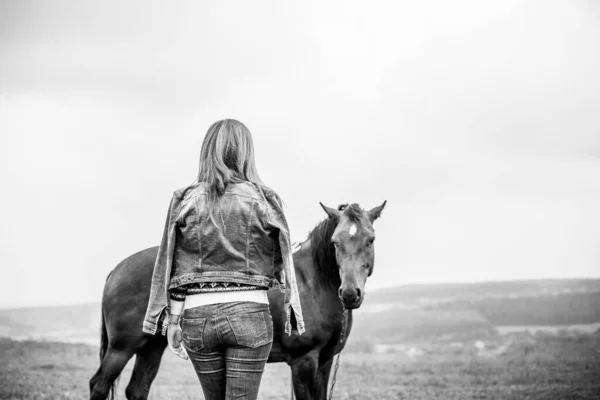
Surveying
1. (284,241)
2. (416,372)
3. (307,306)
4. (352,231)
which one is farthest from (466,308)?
(284,241)

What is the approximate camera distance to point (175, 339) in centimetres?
247

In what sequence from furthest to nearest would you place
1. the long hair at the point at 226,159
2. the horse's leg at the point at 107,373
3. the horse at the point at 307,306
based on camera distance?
1. the horse's leg at the point at 107,373
2. the horse at the point at 307,306
3. the long hair at the point at 226,159

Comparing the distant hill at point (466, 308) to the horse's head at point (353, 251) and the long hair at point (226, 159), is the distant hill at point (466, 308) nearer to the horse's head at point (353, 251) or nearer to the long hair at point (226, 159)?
the horse's head at point (353, 251)

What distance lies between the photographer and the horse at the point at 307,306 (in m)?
4.55

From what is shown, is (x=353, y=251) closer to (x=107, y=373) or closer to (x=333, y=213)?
(x=333, y=213)

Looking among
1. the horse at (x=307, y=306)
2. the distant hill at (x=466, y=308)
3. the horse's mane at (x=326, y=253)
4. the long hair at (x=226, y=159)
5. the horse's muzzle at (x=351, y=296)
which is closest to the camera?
the long hair at (x=226, y=159)

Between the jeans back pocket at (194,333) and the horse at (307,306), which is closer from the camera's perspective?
the jeans back pocket at (194,333)

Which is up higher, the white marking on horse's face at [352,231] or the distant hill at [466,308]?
the white marking on horse's face at [352,231]

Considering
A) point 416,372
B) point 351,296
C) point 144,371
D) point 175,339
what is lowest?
point 416,372

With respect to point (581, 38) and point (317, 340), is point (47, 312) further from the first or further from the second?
point (581, 38)

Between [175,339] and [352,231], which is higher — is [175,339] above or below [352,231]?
below

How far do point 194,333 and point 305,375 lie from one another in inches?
99.3

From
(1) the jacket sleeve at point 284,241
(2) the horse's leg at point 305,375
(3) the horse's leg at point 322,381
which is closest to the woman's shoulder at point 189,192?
(1) the jacket sleeve at point 284,241

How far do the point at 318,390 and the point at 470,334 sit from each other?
772 centimetres
